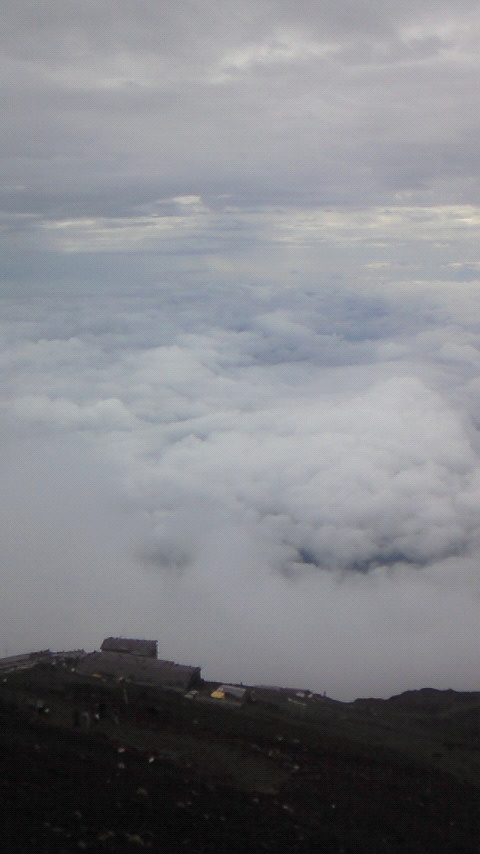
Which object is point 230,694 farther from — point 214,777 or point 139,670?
point 214,777

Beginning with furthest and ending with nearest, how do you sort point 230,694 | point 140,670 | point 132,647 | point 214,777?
point 132,647, point 140,670, point 230,694, point 214,777

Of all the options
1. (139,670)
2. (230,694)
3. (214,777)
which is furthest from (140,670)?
(214,777)

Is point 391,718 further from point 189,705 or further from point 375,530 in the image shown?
point 375,530

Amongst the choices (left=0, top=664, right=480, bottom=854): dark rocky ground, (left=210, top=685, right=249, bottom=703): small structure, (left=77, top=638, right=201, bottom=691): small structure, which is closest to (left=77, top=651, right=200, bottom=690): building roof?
(left=77, top=638, right=201, bottom=691): small structure

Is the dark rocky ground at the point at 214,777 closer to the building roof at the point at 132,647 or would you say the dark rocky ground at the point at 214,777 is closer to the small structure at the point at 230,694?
the small structure at the point at 230,694

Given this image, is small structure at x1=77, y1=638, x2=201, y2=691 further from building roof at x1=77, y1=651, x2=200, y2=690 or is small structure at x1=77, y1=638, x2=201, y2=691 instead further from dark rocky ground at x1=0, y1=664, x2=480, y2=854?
dark rocky ground at x1=0, y1=664, x2=480, y2=854

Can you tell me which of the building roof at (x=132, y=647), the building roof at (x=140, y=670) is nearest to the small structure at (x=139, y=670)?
the building roof at (x=140, y=670)
